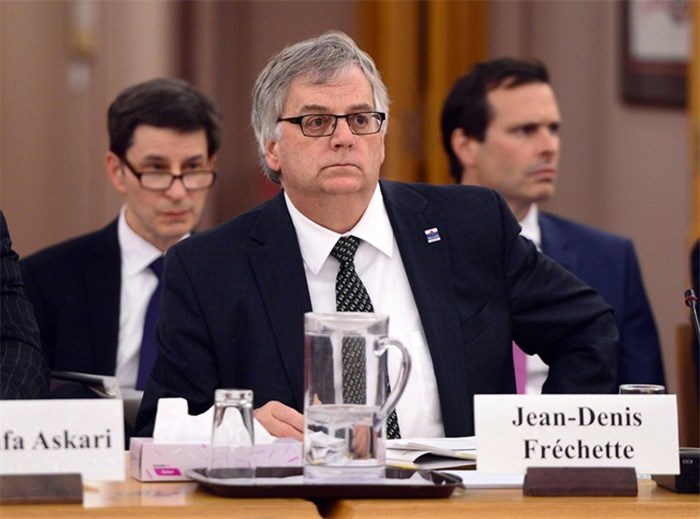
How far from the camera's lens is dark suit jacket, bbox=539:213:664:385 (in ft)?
12.6

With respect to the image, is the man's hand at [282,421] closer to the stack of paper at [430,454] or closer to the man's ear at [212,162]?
the stack of paper at [430,454]

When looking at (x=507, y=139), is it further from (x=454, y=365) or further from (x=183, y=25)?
(x=183, y=25)

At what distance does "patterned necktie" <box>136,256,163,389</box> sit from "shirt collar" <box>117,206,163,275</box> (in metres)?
0.02

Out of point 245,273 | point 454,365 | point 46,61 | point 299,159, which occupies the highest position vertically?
point 46,61

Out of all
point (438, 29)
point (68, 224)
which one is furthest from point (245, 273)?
point (438, 29)

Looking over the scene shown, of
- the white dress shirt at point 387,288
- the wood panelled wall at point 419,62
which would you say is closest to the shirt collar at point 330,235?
the white dress shirt at point 387,288

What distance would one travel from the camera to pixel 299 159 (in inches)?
105

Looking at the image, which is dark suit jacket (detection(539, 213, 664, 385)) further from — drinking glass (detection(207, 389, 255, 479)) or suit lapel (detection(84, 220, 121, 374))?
drinking glass (detection(207, 389, 255, 479))

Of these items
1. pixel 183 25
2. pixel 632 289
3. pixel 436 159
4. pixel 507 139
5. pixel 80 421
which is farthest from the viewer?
pixel 183 25

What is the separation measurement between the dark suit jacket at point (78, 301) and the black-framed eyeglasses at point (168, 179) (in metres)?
0.24

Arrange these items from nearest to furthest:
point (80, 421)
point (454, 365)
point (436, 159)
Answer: point (80, 421)
point (454, 365)
point (436, 159)

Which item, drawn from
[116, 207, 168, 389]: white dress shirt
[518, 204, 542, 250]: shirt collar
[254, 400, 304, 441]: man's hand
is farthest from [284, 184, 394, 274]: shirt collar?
[518, 204, 542, 250]: shirt collar

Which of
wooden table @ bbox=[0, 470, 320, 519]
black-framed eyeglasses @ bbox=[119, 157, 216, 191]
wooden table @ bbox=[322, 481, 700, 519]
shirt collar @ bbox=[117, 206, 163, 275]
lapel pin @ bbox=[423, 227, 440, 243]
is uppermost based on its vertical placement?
black-framed eyeglasses @ bbox=[119, 157, 216, 191]

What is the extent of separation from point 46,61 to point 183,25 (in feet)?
3.52
